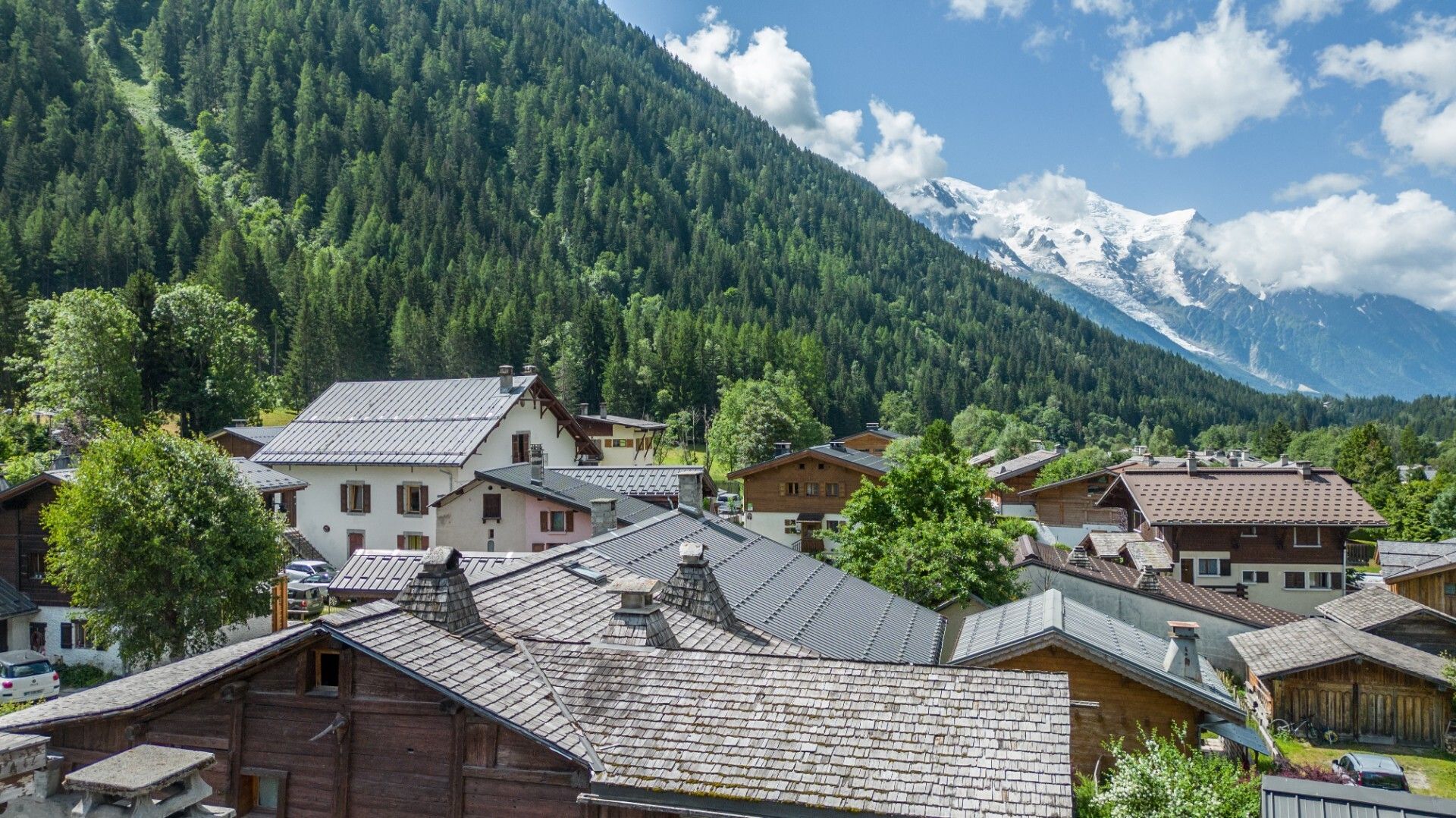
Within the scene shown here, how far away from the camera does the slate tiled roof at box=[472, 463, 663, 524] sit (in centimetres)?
3503

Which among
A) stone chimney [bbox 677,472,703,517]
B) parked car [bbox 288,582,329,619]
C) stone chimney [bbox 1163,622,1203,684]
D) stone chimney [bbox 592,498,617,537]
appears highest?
stone chimney [bbox 677,472,703,517]

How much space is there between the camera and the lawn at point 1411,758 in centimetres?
2770

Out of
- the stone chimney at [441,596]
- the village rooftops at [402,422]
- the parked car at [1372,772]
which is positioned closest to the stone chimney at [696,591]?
the stone chimney at [441,596]

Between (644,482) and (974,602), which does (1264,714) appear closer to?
(974,602)

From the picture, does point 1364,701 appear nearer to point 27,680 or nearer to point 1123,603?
point 1123,603

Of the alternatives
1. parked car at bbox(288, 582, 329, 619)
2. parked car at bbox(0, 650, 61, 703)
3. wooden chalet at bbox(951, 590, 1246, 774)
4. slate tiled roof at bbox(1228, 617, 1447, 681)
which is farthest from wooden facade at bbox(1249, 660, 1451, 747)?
parked car at bbox(0, 650, 61, 703)

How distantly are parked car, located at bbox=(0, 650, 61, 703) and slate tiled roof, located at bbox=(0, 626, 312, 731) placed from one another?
17869mm

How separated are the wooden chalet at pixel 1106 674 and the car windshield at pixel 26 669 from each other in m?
29.0

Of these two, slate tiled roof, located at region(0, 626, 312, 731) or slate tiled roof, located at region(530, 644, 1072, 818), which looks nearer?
slate tiled roof, located at region(530, 644, 1072, 818)

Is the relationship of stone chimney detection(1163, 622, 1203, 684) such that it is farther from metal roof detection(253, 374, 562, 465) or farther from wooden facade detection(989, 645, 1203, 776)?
metal roof detection(253, 374, 562, 465)

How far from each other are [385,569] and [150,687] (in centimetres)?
1223

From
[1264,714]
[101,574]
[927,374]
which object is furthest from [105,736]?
[927,374]

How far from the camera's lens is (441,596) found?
40.3 ft

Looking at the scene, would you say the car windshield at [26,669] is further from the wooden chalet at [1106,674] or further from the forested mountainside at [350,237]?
the forested mountainside at [350,237]
